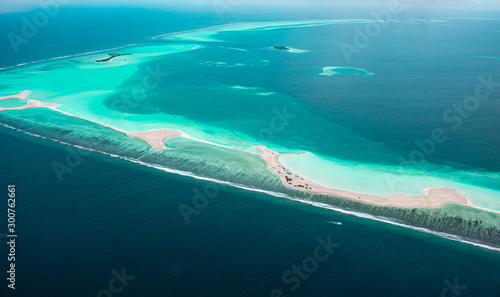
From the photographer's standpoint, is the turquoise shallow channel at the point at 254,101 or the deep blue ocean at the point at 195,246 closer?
the deep blue ocean at the point at 195,246

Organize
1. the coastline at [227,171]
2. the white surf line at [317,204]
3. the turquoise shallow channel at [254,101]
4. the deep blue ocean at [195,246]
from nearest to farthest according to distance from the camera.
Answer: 1. the deep blue ocean at [195,246]
2. the white surf line at [317,204]
3. the coastline at [227,171]
4. the turquoise shallow channel at [254,101]

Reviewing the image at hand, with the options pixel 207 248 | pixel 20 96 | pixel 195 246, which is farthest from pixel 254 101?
pixel 20 96

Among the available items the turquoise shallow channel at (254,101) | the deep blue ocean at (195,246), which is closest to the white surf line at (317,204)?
the deep blue ocean at (195,246)

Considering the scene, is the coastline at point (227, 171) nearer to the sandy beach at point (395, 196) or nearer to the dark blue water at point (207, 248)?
the sandy beach at point (395, 196)

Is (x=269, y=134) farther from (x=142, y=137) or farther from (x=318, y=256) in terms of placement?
(x=318, y=256)

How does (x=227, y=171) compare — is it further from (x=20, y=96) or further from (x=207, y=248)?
(x=20, y=96)

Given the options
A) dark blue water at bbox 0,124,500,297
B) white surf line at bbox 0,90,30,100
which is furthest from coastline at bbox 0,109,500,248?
white surf line at bbox 0,90,30,100

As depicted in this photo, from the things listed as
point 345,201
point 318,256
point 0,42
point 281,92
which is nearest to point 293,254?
point 318,256
